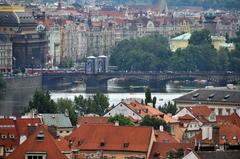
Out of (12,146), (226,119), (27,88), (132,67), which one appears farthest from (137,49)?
(12,146)

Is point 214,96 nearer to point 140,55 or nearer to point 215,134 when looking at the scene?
point 215,134

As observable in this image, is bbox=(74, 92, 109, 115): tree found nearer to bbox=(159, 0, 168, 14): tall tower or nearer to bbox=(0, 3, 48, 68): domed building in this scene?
bbox=(0, 3, 48, 68): domed building

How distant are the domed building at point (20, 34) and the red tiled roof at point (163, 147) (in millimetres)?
80387

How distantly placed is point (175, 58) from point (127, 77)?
611 inches

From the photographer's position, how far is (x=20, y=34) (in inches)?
4867

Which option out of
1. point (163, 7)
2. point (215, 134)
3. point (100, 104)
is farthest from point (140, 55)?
point (215, 134)

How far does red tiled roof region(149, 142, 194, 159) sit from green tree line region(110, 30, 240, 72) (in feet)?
271

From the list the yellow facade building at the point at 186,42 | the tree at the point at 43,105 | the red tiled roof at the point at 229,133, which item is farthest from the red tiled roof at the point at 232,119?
the yellow facade building at the point at 186,42

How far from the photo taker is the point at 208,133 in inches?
1797

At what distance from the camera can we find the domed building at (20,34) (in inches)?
4847

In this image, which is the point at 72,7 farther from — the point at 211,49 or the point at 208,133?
the point at 208,133

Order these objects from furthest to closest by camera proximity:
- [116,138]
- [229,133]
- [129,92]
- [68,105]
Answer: [129,92] → [68,105] → [229,133] → [116,138]

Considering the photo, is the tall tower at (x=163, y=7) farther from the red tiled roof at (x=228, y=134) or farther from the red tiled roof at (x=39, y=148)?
the red tiled roof at (x=39, y=148)

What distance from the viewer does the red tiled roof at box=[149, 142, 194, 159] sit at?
135 feet
